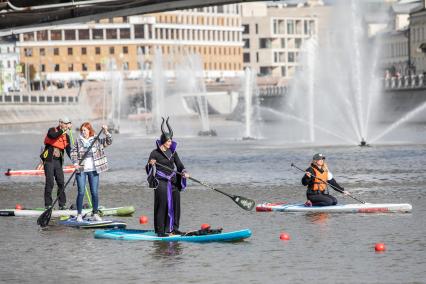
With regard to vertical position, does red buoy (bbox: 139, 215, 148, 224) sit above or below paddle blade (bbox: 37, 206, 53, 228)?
below

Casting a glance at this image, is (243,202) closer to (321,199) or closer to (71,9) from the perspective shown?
(321,199)

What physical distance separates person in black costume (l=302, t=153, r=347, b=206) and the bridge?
2052 cm

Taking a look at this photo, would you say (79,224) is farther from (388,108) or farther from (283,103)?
(283,103)

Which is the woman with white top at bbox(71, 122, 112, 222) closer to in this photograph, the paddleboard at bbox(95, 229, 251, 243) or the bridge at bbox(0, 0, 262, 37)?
the paddleboard at bbox(95, 229, 251, 243)

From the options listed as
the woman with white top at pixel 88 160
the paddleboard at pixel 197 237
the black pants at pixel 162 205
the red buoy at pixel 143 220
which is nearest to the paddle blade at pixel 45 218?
the woman with white top at pixel 88 160

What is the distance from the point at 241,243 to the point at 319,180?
553 cm

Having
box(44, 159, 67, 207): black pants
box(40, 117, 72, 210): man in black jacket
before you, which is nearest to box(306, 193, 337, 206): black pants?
box(40, 117, 72, 210): man in black jacket

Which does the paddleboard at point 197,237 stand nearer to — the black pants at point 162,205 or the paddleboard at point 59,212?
the black pants at point 162,205

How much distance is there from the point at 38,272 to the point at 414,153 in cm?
4436

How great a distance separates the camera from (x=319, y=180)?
36.3 meters

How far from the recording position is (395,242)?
3100 centimetres

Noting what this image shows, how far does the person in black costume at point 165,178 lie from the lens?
3055 cm

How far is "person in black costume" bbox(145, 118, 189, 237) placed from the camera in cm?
3055

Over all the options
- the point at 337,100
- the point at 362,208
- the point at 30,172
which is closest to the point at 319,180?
the point at 362,208
